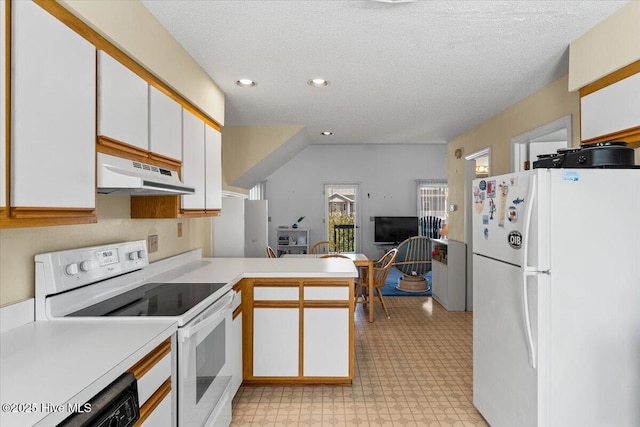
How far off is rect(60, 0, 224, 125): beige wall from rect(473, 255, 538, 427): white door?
214 cm

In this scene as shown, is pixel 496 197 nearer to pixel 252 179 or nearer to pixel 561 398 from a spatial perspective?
pixel 561 398

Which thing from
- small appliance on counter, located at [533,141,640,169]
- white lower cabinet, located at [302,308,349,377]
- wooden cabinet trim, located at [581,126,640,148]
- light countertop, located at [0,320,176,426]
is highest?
wooden cabinet trim, located at [581,126,640,148]

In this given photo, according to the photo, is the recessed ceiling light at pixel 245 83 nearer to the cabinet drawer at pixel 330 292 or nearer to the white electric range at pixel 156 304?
the white electric range at pixel 156 304

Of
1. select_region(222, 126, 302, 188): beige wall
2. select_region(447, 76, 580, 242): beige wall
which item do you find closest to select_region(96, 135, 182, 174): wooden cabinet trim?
select_region(222, 126, 302, 188): beige wall

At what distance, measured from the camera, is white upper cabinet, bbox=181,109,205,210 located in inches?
97.6

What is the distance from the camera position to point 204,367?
1934mm

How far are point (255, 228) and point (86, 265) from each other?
124 inches

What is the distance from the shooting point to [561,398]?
186 cm

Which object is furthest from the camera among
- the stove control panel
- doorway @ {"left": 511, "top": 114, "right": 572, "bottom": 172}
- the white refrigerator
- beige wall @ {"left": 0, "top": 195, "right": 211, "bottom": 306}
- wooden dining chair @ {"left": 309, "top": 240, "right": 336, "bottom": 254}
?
wooden dining chair @ {"left": 309, "top": 240, "right": 336, "bottom": 254}

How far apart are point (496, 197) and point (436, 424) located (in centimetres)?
143

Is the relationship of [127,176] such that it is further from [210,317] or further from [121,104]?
[210,317]

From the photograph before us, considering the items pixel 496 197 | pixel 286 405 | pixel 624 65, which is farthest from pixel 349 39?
pixel 286 405

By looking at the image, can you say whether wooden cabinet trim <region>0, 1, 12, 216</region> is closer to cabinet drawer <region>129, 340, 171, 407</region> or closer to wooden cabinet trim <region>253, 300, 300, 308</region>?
cabinet drawer <region>129, 340, 171, 407</region>

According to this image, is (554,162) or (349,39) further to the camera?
(349,39)
